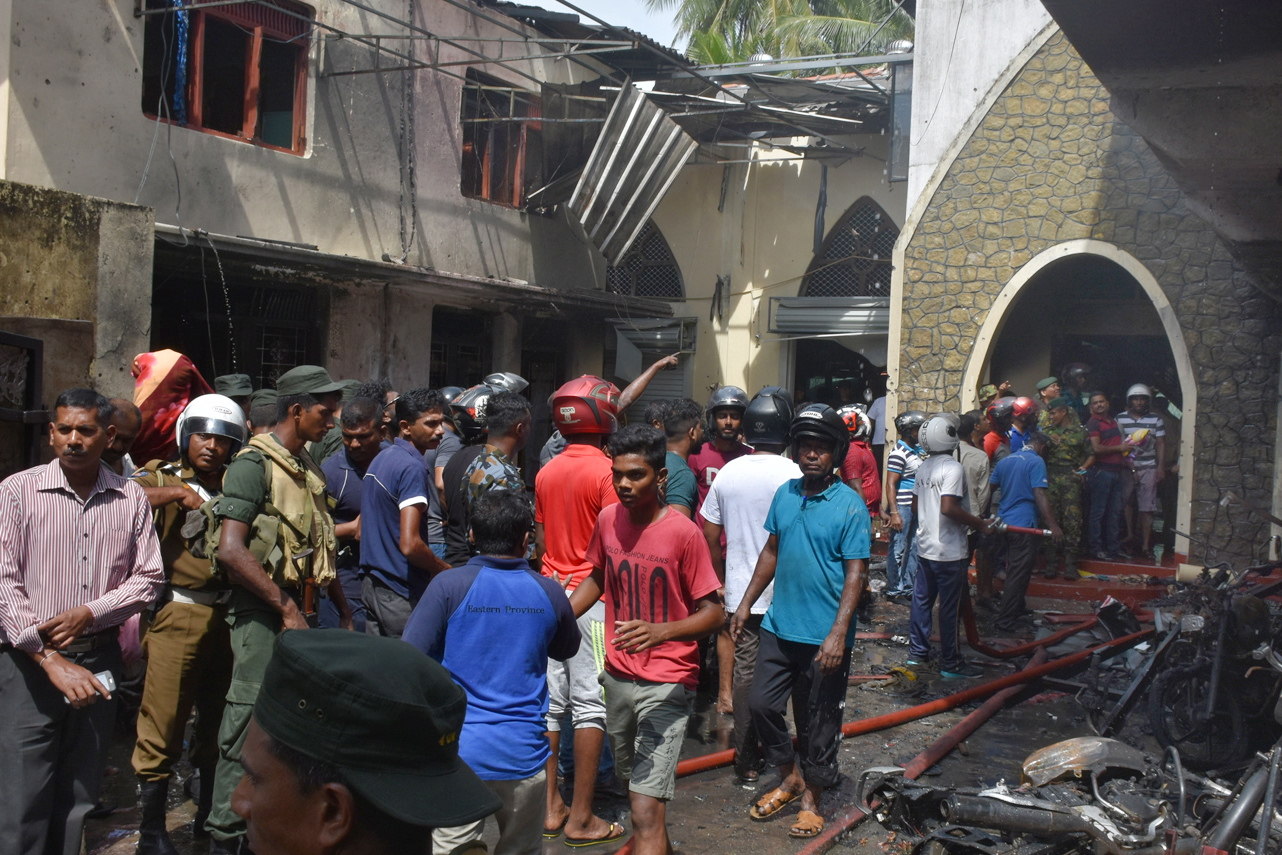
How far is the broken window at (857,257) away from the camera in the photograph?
17266mm

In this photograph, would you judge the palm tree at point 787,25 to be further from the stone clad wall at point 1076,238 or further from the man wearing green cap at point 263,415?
the man wearing green cap at point 263,415

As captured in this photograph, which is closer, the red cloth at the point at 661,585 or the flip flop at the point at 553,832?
the red cloth at the point at 661,585

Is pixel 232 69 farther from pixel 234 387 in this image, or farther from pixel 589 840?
pixel 589 840

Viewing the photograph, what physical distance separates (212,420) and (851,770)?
3.75 meters

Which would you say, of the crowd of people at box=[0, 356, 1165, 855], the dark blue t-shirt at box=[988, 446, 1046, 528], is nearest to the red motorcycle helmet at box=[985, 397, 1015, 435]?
the dark blue t-shirt at box=[988, 446, 1046, 528]

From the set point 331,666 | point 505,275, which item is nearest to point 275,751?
point 331,666

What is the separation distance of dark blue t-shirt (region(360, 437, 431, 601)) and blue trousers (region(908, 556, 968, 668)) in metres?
4.00

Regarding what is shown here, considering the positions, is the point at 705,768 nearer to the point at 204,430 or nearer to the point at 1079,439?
the point at 204,430

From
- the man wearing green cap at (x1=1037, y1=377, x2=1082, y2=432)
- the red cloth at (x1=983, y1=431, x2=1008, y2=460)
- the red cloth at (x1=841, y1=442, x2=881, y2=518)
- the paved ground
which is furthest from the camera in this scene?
the man wearing green cap at (x1=1037, y1=377, x2=1082, y2=432)

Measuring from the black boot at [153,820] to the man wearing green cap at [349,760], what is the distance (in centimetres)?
317

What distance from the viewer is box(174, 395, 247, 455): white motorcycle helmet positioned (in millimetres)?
4613

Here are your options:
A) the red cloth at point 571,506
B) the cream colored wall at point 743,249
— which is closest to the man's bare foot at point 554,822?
the red cloth at point 571,506

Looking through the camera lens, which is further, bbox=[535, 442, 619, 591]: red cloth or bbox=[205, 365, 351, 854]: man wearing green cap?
bbox=[535, 442, 619, 591]: red cloth

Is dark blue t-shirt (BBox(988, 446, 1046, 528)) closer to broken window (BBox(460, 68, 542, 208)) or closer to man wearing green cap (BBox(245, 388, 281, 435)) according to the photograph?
man wearing green cap (BBox(245, 388, 281, 435))
